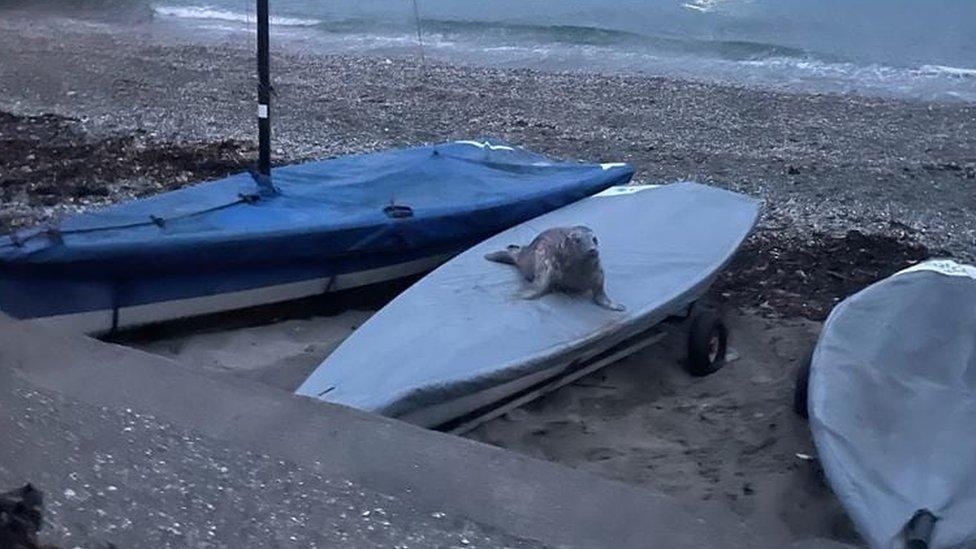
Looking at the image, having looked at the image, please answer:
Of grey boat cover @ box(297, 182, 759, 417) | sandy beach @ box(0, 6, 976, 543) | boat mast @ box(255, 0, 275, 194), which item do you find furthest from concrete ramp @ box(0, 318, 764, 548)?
boat mast @ box(255, 0, 275, 194)

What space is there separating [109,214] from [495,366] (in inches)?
103

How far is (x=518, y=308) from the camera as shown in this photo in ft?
22.3

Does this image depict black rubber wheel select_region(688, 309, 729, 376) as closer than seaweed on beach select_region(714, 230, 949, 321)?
Yes

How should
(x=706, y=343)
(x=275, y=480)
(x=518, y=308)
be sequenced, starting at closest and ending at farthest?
(x=275, y=480), (x=518, y=308), (x=706, y=343)

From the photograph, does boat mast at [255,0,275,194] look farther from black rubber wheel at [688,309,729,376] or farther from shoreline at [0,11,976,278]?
black rubber wheel at [688,309,729,376]

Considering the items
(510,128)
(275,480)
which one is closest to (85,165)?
(510,128)

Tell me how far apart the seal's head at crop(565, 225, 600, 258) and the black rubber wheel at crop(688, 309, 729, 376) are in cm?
81

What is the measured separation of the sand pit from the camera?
5887mm

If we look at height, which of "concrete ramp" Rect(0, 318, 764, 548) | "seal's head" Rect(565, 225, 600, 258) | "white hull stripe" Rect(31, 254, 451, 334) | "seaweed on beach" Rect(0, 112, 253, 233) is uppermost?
"concrete ramp" Rect(0, 318, 764, 548)

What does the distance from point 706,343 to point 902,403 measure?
1.68m

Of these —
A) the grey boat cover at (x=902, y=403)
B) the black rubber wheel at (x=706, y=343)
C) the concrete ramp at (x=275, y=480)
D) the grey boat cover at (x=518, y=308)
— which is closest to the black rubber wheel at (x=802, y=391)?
the grey boat cover at (x=902, y=403)

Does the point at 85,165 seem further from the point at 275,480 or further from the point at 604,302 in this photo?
the point at 275,480

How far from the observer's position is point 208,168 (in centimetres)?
1126

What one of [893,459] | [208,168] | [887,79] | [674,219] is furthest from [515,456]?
[887,79]
